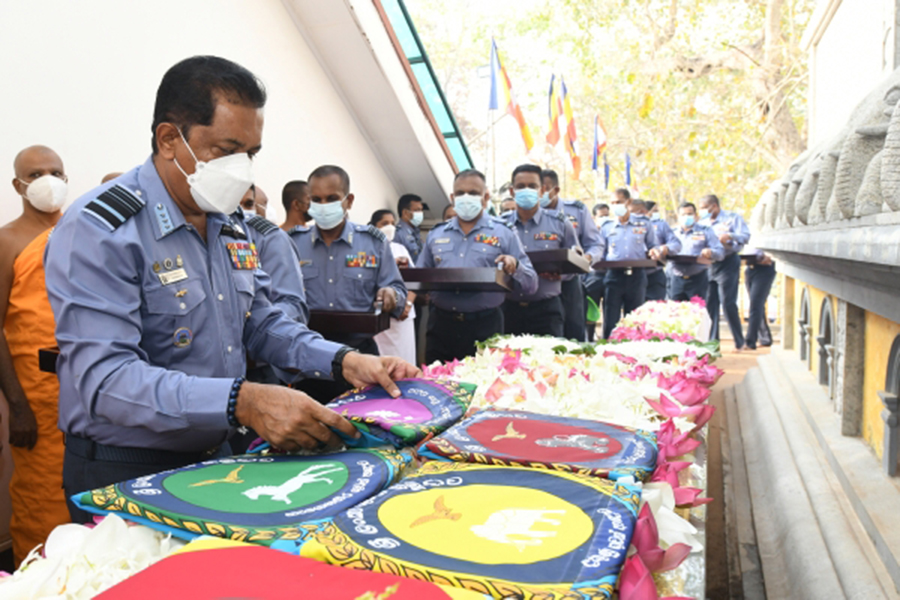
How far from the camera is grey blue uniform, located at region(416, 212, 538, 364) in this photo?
468 centimetres

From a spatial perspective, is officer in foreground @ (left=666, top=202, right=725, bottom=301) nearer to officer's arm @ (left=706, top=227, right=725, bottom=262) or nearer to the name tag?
officer's arm @ (left=706, top=227, right=725, bottom=262)

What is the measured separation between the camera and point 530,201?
575cm

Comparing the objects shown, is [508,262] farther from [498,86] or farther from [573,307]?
[498,86]

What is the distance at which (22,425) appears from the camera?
2.79 m

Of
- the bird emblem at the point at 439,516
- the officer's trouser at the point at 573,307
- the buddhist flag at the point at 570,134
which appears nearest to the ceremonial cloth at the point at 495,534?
the bird emblem at the point at 439,516

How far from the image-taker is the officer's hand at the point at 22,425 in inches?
110

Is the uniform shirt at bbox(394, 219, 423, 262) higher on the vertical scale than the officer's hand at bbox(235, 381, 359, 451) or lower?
higher

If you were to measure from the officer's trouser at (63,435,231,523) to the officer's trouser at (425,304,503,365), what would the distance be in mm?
3086

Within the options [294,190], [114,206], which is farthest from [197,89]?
[294,190]

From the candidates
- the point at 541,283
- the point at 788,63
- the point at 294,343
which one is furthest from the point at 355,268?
the point at 788,63

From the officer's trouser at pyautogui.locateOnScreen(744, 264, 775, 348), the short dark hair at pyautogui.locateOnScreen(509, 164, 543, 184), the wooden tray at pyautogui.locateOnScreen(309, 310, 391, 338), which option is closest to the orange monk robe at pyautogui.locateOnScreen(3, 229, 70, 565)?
the wooden tray at pyautogui.locateOnScreen(309, 310, 391, 338)

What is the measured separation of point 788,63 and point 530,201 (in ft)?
22.8

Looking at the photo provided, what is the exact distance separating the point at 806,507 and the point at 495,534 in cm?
221

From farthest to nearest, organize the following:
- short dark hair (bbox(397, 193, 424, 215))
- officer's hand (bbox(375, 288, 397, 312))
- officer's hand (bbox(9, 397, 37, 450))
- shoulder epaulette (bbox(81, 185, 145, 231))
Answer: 1. short dark hair (bbox(397, 193, 424, 215))
2. officer's hand (bbox(375, 288, 397, 312))
3. officer's hand (bbox(9, 397, 37, 450))
4. shoulder epaulette (bbox(81, 185, 145, 231))
